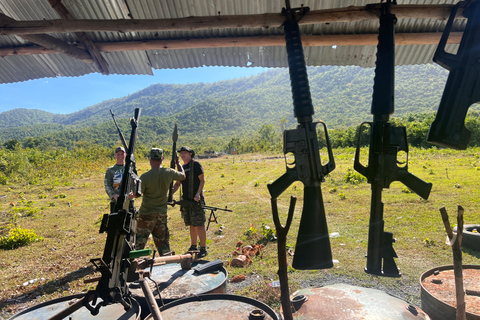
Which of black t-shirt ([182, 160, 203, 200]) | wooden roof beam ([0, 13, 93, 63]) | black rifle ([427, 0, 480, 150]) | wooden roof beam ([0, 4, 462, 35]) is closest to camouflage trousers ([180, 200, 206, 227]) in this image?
black t-shirt ([182, 160, 203, 200])

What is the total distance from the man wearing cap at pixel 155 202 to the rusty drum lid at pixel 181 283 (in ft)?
3.77

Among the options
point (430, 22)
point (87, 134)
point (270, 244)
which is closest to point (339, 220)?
point (270, 244)

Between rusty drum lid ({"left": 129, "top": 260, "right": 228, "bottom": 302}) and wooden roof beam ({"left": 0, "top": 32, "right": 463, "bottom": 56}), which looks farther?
wooden roof beam ({"left": 0, "top": 32, "right": 463, "bottom": 56})

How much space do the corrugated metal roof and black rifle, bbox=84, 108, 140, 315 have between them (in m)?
2.01

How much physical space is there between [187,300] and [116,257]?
809 millimetres

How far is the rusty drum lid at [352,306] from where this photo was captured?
2.27 metres

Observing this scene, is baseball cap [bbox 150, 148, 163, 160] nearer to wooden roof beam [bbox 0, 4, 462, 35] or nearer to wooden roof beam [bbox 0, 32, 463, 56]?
wooden roof beam [bbox 0, 32, 463, 56]

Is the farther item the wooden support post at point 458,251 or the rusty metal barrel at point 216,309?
the rusty metal barrel at point 216,309

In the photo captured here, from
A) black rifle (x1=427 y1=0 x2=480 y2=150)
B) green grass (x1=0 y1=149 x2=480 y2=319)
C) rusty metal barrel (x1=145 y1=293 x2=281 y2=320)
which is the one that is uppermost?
black rifle (x1=427 y1=0 x2=480 y2=150)

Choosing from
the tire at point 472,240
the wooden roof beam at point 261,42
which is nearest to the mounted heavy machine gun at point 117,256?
the wooden roof beam at point 261,42

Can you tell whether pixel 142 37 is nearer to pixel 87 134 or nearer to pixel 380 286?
pixel 380 286

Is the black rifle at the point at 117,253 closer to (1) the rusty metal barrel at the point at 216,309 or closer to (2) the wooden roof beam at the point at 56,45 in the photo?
(1) the rusty metal barrel at the point at 216,309

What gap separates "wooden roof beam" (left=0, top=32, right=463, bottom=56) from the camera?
3.83m

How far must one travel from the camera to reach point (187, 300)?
8.72 feet
